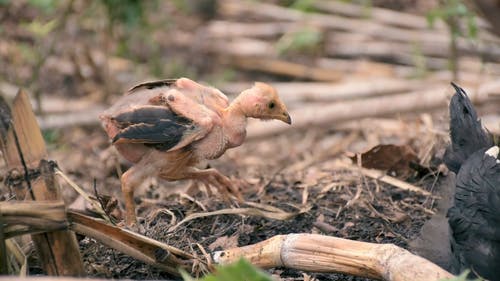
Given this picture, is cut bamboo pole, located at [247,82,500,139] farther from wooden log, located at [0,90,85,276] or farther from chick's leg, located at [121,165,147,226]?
wooden log, located at [0,90,85,276]

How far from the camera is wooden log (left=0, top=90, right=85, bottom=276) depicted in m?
2.60

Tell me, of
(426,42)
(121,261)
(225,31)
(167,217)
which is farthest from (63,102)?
Answer: (121,261)

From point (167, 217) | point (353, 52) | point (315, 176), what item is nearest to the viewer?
point (167, 217)

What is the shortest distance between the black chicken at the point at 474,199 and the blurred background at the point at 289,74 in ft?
1.57

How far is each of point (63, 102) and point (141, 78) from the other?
0.77m

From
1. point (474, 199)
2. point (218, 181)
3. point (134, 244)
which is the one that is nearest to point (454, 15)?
point (218, 181)

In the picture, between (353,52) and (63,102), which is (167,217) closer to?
(63,102)

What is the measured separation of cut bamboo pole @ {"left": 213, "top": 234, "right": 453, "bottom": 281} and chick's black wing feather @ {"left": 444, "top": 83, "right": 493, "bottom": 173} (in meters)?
0.54

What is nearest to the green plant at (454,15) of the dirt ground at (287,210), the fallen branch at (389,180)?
the dirt ground at (287,210)

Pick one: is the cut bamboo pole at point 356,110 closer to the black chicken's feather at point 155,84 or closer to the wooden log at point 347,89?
the wooden log at point 347,89

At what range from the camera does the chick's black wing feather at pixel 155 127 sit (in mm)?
3094

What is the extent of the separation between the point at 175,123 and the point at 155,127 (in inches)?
3.0

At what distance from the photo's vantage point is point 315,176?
14.1 feet

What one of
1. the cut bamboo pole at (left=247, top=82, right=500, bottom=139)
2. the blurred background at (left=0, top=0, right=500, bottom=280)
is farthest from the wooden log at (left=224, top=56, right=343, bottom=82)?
the cut bamboo pole at (left=247, top=82, right=500, bottom=139)
